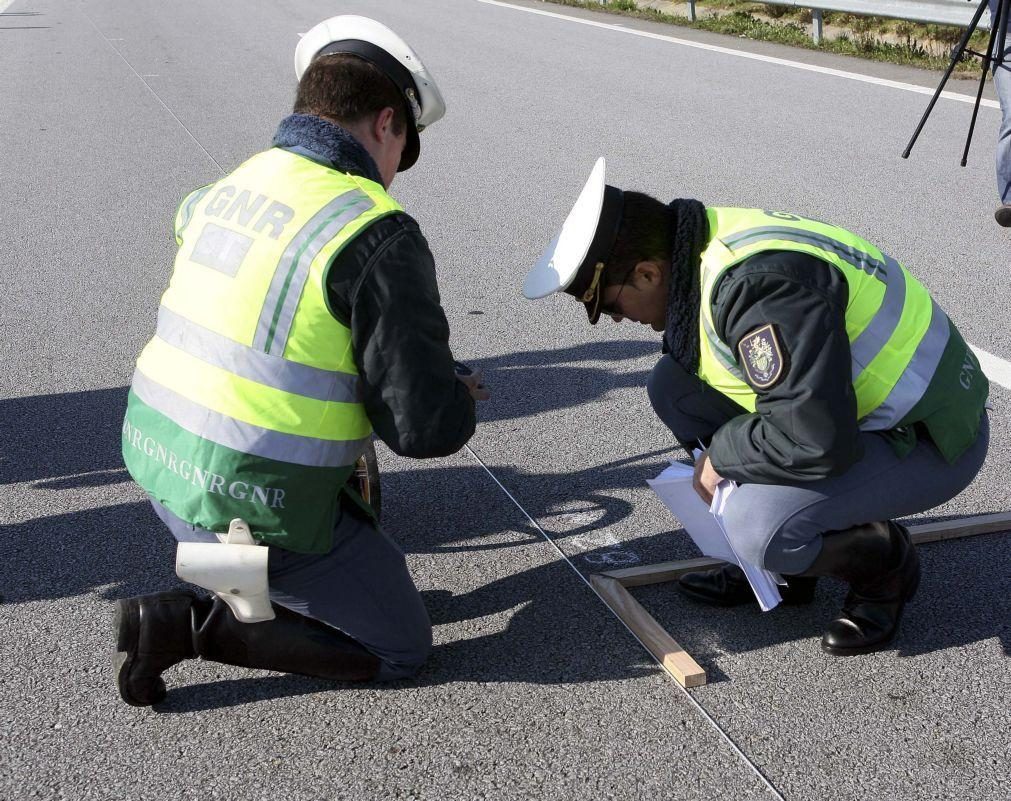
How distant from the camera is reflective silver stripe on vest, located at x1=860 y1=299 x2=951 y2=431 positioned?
9.07 feet

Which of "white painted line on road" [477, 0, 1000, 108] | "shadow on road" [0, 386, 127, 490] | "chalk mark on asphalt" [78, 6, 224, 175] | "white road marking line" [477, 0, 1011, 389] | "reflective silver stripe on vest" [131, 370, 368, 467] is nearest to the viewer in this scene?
"reflective silver stripe on vest" [131, 370, 368, 467]

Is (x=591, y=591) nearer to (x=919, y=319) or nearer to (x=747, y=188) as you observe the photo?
(x=919, y=319)

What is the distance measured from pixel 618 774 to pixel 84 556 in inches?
72.2

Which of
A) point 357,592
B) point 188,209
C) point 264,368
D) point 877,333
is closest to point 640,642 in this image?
point 357,592

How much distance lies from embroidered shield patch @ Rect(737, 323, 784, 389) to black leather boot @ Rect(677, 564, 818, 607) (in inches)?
31.9

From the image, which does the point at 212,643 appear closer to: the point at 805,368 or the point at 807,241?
the point at 805,368

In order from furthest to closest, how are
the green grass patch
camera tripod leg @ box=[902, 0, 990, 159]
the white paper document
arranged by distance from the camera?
1. the green grass patch
2. camera tripod leg @ box=[902, 0, 990, 159]
3. the white paper document

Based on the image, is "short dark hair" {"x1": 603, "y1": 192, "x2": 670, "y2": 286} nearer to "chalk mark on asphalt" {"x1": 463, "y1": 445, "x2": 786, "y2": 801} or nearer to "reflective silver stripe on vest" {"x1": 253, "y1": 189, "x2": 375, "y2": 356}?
"reflective silver stripe on vest" {"x1": 253, "y1": 189, "x2": 375, "y2": 356}

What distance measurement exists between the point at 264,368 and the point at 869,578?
155cm

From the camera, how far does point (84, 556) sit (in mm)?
3598

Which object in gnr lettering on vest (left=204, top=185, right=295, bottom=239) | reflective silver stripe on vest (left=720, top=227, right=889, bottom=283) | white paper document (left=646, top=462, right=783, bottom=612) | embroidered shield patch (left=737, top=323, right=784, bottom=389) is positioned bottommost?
white paper document (left=646, top=462, right=783, bottom=612)

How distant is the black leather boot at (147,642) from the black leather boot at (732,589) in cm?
134

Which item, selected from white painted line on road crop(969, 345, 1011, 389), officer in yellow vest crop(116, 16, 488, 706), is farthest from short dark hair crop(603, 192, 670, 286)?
white painted line on road crop(969, 345, 1011, 389)

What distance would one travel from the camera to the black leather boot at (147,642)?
2.79m
